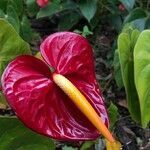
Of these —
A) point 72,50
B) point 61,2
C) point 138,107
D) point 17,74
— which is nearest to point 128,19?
point 61,2

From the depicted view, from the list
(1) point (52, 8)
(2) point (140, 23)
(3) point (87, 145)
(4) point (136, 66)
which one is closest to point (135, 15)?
(2) point (140, 23)

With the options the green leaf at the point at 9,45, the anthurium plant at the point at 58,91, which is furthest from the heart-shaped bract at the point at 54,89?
the green leaf at the point at 9,45

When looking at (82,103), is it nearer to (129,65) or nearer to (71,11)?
(129,65)

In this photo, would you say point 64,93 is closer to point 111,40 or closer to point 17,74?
point 17,74

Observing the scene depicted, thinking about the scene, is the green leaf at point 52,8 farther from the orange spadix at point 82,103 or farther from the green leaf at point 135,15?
the orange spadix at point 82,103

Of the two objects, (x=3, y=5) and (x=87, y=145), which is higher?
(x=3, y=5)

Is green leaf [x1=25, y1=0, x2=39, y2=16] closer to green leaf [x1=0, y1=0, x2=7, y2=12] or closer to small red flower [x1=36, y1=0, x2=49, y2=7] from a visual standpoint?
small red flower [x1=36, y1=0, x2=49, y2=7]

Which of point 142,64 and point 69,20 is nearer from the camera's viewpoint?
point 142,64
